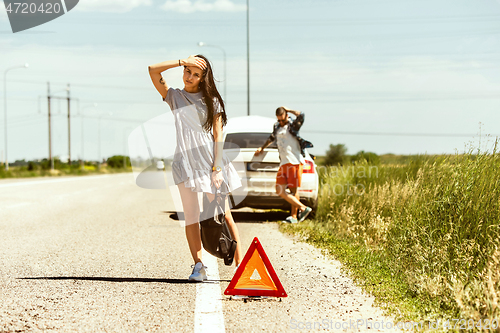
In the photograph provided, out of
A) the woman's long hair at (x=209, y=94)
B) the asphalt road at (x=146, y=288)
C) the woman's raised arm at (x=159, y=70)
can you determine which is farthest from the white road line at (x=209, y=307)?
the woman's raised arm at (x=159, y=70)

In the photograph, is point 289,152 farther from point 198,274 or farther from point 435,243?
point 198,274

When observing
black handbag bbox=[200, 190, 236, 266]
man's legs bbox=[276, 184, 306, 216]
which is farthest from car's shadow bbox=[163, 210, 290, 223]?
black handbag bbox=[200, 190, 236, 266]

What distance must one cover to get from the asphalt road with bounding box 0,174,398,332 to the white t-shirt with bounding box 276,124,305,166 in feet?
4.63

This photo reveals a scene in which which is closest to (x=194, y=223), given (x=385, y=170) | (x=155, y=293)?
(x=155, y=293)

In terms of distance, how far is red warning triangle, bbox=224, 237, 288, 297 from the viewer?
4.22 meters

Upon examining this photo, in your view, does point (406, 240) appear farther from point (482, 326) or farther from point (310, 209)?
point (310, 209)

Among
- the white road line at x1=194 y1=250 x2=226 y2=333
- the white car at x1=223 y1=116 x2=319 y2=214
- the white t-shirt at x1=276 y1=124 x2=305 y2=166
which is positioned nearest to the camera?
the white road line at x1=194 y1=250 x2=226 y2=333

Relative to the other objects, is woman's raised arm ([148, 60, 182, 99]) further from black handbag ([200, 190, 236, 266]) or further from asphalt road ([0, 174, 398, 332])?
asphalt road ([0, 174, 398, 332])

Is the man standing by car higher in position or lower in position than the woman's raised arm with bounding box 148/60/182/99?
lower

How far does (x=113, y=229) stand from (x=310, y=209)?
128 inches

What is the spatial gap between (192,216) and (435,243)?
2.27m

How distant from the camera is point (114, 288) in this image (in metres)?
4.61

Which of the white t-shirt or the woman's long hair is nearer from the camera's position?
the woman's long hair

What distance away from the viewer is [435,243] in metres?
5.07
